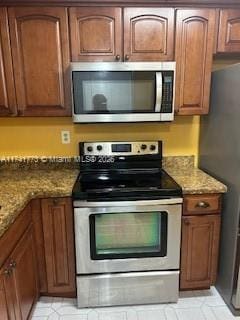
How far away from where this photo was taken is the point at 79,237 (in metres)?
1.73

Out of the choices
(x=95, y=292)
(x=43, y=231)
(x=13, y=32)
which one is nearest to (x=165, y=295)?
(x=95, y=292)

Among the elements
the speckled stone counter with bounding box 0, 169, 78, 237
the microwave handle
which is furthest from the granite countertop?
the microwave handle

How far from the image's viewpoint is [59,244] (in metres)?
1.79

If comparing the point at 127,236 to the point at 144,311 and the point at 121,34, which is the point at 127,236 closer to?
the point at 144,311

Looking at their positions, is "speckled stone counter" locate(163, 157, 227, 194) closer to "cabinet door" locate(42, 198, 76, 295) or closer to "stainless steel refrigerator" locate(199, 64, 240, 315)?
"stainless steel refrigerator" locate(199, 64, 240, 315)

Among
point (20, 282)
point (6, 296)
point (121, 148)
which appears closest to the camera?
point (6, 296)

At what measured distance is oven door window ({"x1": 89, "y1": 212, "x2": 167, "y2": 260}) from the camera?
1743 millimetres

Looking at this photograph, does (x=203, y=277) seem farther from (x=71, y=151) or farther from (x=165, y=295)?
(x=71, y=151)

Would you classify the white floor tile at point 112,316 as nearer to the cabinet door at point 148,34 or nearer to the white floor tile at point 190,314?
the white floor tile at point 190,314

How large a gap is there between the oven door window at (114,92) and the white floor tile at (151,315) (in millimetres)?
1403

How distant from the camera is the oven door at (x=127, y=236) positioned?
171 cm

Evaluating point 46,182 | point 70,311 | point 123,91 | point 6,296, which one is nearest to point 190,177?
point 123,91

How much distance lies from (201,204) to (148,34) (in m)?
→ 1.22

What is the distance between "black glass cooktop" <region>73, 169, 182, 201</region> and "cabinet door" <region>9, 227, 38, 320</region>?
0.42 m
